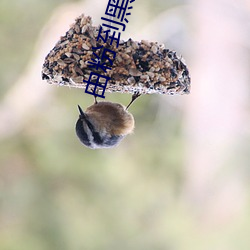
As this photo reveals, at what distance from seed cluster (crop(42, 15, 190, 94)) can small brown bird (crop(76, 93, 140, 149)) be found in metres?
0.16

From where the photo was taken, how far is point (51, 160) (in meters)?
2.94

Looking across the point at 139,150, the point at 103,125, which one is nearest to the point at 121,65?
the point at 103,125

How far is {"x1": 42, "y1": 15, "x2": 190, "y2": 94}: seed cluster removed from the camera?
0.99 meters

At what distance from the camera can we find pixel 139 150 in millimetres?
3068

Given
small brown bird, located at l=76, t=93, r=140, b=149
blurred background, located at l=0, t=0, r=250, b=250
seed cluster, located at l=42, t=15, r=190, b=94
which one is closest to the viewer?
seed cluster, located at l=42, t=15, r=190, b=94

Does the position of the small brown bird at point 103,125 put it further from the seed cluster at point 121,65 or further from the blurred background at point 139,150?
the blurred background at point 139,150

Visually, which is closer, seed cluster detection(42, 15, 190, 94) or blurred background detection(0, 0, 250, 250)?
seed cluster detection(42, 15, 190, 94)

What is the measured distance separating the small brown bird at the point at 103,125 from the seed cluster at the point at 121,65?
0.53 ft

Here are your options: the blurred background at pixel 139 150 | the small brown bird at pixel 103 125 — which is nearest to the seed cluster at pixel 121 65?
the small brown bird at pixel 103 125

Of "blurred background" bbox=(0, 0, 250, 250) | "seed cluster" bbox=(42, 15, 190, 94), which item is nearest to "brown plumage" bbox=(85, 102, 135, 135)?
"seed cluster" bbox=(42, 15, 190, 94)

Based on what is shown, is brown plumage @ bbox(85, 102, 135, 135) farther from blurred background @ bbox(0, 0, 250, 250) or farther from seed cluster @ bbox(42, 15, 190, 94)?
blurred background @ bbox(0, 0, 250, 250)

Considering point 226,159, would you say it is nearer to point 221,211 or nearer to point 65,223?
point 221,211

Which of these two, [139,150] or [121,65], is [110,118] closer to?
[121,65]

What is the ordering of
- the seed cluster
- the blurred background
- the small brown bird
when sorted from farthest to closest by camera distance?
the blurred background, the small brown bird, the seed cluster
